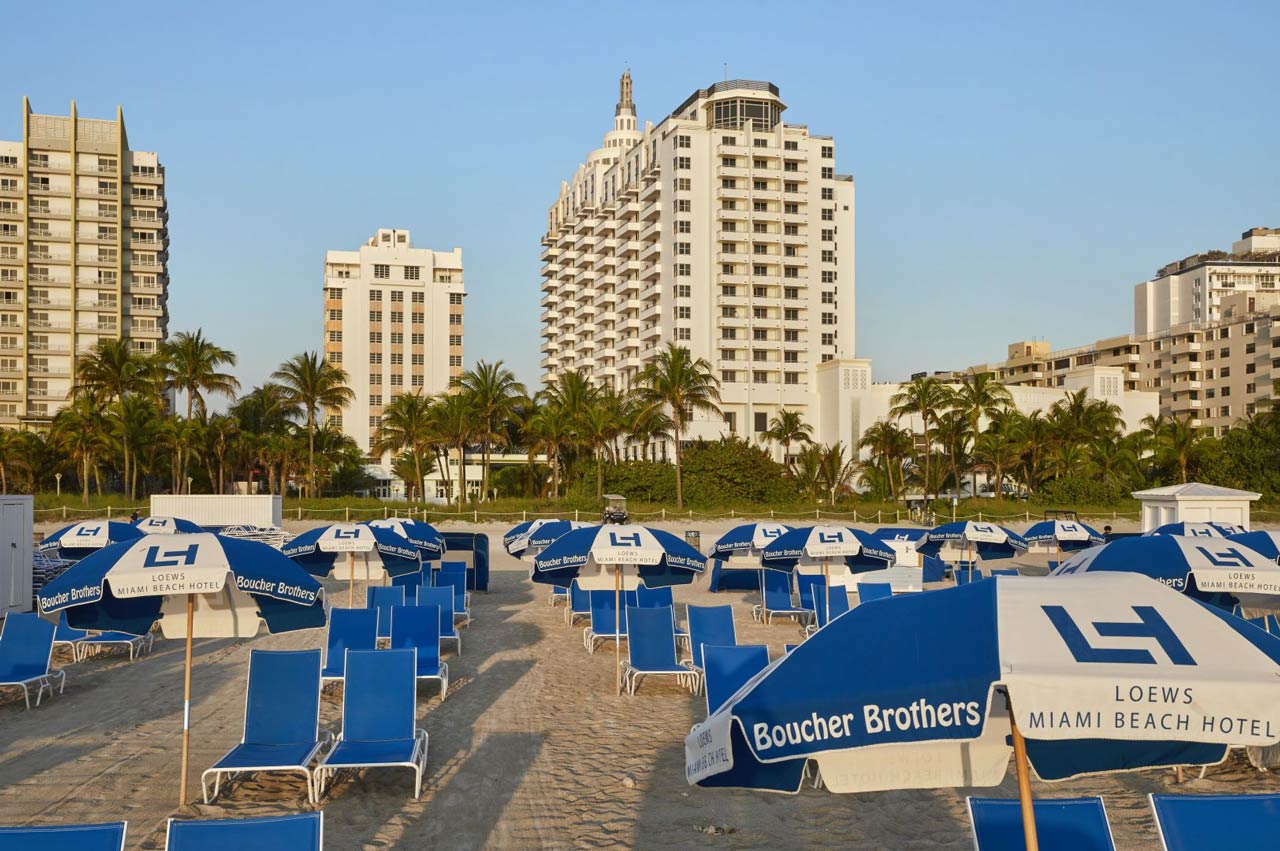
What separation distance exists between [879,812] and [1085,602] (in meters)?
4.85

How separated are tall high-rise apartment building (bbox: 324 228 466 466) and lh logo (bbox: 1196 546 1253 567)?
319 feet

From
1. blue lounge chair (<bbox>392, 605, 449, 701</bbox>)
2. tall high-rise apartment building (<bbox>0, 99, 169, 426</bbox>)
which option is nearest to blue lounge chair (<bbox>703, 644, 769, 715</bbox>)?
blue lounge chair (<bbox>392, 605, 449, 701</bbox>)

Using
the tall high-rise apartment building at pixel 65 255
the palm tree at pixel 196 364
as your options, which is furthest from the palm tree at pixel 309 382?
the tall high-rise apartment building at pixel 65 255

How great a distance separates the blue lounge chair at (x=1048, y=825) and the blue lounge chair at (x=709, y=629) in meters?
7.52

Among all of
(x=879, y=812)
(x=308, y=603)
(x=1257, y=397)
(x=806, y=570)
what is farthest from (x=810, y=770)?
(x=1257, y=397)

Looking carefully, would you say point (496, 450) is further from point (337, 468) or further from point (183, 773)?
point (183, 773)

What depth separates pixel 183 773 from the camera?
780 cm

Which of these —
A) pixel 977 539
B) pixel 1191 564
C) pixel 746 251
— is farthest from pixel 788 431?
pixel 1191 564

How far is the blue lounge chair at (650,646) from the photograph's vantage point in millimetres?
12383

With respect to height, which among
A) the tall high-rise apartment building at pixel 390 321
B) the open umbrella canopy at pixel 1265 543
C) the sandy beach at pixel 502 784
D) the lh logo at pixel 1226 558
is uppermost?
the tall high-rise apartment building at pixel 390 321

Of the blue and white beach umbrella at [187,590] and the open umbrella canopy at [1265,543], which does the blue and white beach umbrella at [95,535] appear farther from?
the open umbrella canopy at [1265,543]

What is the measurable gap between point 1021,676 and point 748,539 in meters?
13.5

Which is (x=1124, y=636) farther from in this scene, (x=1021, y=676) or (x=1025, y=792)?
(x=1025, y=792)

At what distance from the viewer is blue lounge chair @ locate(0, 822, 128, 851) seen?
13.2ft
